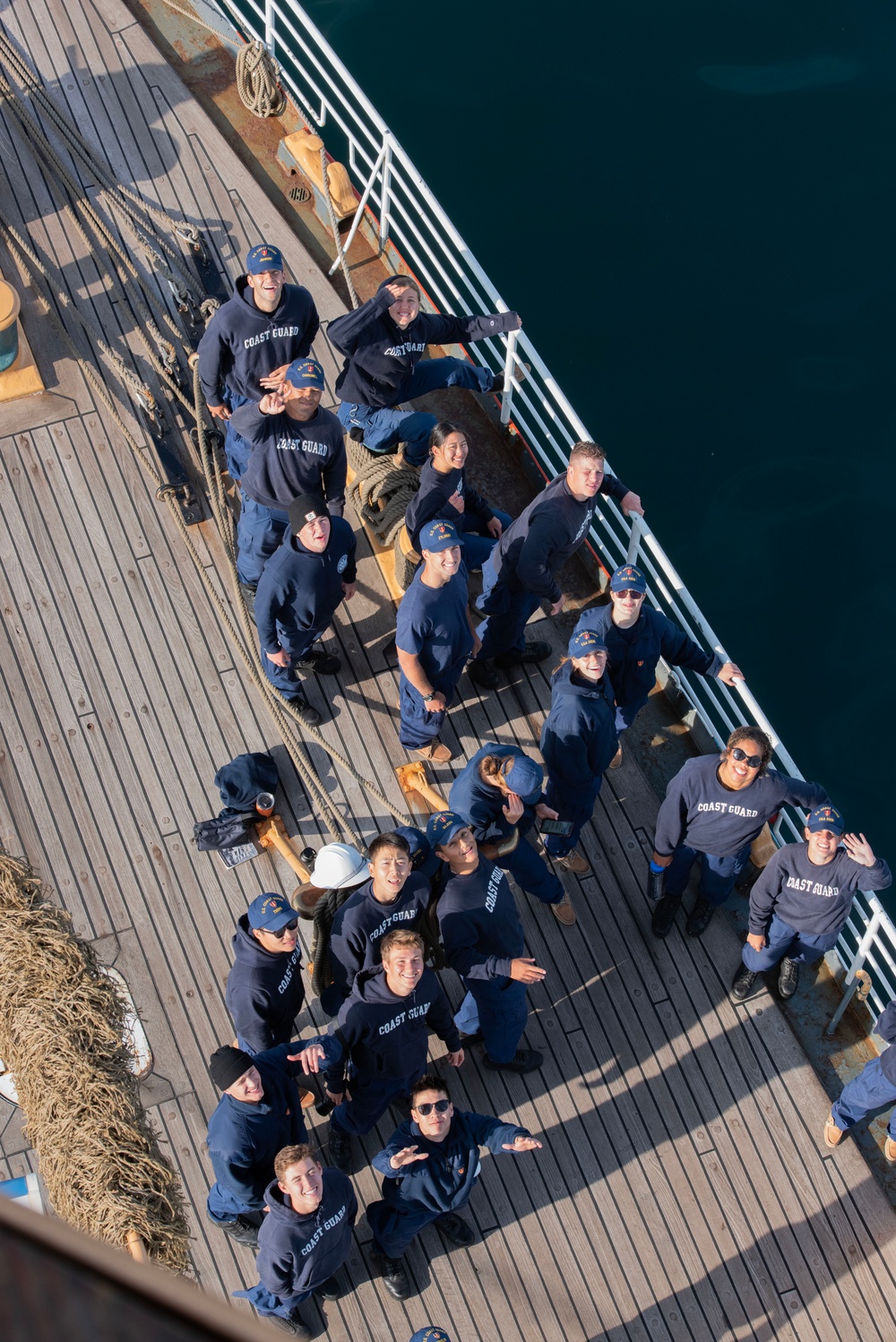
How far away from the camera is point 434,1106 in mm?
5551

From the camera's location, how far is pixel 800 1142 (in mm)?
6891

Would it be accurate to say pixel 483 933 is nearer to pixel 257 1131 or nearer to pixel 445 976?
pixel 445 976

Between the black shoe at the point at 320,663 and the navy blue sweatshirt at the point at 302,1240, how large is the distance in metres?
3.20

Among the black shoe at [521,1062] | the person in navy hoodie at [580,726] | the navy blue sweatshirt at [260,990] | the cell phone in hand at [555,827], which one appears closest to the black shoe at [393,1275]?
the black shoe at [521,1062]

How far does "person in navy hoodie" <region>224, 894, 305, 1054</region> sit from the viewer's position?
19.1 ft

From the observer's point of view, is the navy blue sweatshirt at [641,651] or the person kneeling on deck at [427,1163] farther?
the navy blue sweatshirt at [641,651]

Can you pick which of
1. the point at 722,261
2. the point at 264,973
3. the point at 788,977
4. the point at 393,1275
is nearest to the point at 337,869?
the point at 264,973

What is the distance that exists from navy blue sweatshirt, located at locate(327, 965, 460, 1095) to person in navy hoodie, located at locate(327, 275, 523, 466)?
11.5ft

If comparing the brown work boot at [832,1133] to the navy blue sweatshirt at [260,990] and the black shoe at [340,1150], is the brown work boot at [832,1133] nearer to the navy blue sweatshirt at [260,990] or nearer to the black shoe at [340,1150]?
the black shoe at [340,1150]

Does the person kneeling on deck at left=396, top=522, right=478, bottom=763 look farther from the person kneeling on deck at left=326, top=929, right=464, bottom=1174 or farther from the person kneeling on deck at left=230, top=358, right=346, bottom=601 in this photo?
the person kneeling on deck at left=326, top=929, right=464, bottom=1174

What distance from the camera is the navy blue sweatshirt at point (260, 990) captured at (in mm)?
5945

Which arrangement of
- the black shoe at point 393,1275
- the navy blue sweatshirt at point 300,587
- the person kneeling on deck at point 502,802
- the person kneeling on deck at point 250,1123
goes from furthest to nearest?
the navy blue sweatshirt at point 300,587 < the person kneeling on deck at point 502,802 < the black shoe at point 393,1275 < the person kneeling on deck at point 250,1123

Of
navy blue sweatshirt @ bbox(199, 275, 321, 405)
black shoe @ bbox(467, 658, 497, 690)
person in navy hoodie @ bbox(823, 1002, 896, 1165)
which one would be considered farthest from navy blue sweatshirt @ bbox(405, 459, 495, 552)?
person in navy hoodie @ bbox(823, 1002, 896, 1165)

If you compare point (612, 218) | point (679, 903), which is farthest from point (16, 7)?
point (679, 903)
